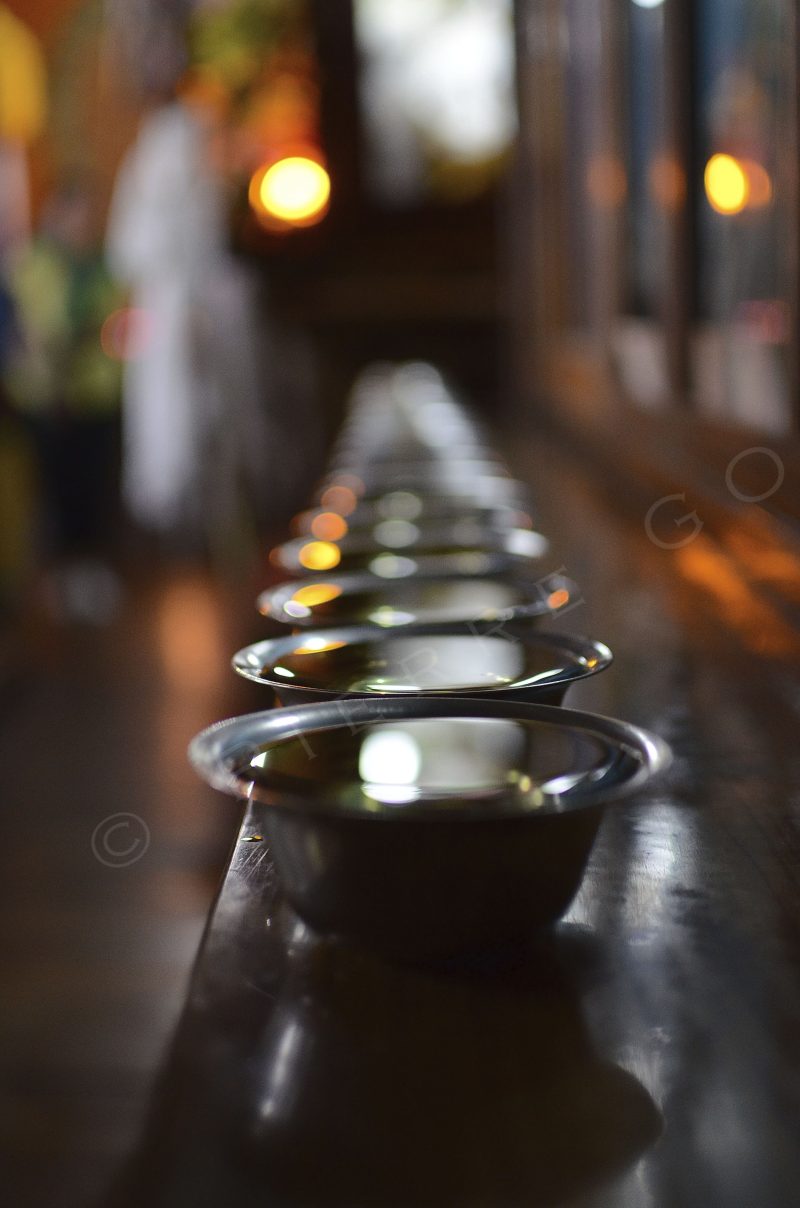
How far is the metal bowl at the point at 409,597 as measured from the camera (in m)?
1.20

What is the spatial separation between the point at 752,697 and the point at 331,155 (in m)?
7.31

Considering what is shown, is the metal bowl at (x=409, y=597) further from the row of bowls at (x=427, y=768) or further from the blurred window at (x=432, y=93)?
the blurred window at (x=432, y=93)

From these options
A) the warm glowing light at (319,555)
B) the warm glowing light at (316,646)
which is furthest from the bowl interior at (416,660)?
the warm glowing light at (319,555)

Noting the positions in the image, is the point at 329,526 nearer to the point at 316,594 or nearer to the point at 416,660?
the point at 316,594

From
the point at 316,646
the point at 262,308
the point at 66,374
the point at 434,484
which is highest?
the point at 316,646

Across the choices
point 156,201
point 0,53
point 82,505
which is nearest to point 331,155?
point 156,201

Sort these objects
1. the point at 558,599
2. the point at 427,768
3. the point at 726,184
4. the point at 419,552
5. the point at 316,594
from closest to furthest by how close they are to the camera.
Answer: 1. the point at 427,768
2. the point at 558,599
3. the point at 316,594
4. the point at 419,552
5. the point at 726,184

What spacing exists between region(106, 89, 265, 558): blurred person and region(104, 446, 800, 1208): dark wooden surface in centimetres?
660

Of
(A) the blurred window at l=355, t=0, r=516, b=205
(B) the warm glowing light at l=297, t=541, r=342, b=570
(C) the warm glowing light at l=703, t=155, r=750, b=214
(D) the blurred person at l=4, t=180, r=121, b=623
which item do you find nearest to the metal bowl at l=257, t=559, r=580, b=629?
(B) the warm glowing light at l=297, t=541, r=342, b=570

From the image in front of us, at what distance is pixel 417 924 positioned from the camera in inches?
26.2

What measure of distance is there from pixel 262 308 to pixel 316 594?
23.7ft

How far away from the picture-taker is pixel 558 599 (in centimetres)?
121

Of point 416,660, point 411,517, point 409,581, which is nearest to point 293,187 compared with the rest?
point 411,517

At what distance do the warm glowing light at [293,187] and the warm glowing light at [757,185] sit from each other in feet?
19.3
